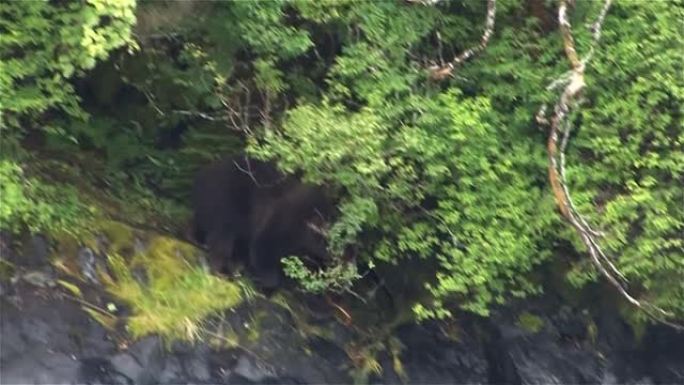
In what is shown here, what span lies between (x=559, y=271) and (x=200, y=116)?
253cm

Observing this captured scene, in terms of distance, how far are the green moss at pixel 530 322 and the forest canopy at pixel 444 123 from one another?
0.45 meters

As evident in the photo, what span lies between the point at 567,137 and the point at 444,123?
29.0 inches

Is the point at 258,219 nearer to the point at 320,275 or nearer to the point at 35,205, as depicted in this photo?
the point at 320,275

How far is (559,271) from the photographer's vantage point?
828 centimetres

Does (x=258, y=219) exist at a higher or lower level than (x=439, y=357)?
higher

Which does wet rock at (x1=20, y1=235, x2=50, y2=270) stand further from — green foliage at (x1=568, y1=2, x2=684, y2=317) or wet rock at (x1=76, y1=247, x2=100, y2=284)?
green foliage at (x1=568, y1=2, x2=684, y2=317)

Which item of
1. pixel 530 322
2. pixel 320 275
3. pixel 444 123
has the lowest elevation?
pixel 320 275

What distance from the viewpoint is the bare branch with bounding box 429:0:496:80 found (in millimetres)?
7804

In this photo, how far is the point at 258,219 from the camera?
331 inches

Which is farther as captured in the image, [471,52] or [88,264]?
[471,52]

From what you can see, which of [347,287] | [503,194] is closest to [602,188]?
[503,194]

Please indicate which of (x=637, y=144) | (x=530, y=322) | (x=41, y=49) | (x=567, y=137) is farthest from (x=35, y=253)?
(x=637, y=144)

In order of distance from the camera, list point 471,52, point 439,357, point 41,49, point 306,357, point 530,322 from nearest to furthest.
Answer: point 41,49 < point 471,52 < point 306,357 < point 439,357 < point 530,322

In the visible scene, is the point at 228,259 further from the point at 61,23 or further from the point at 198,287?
the point at 61,23
